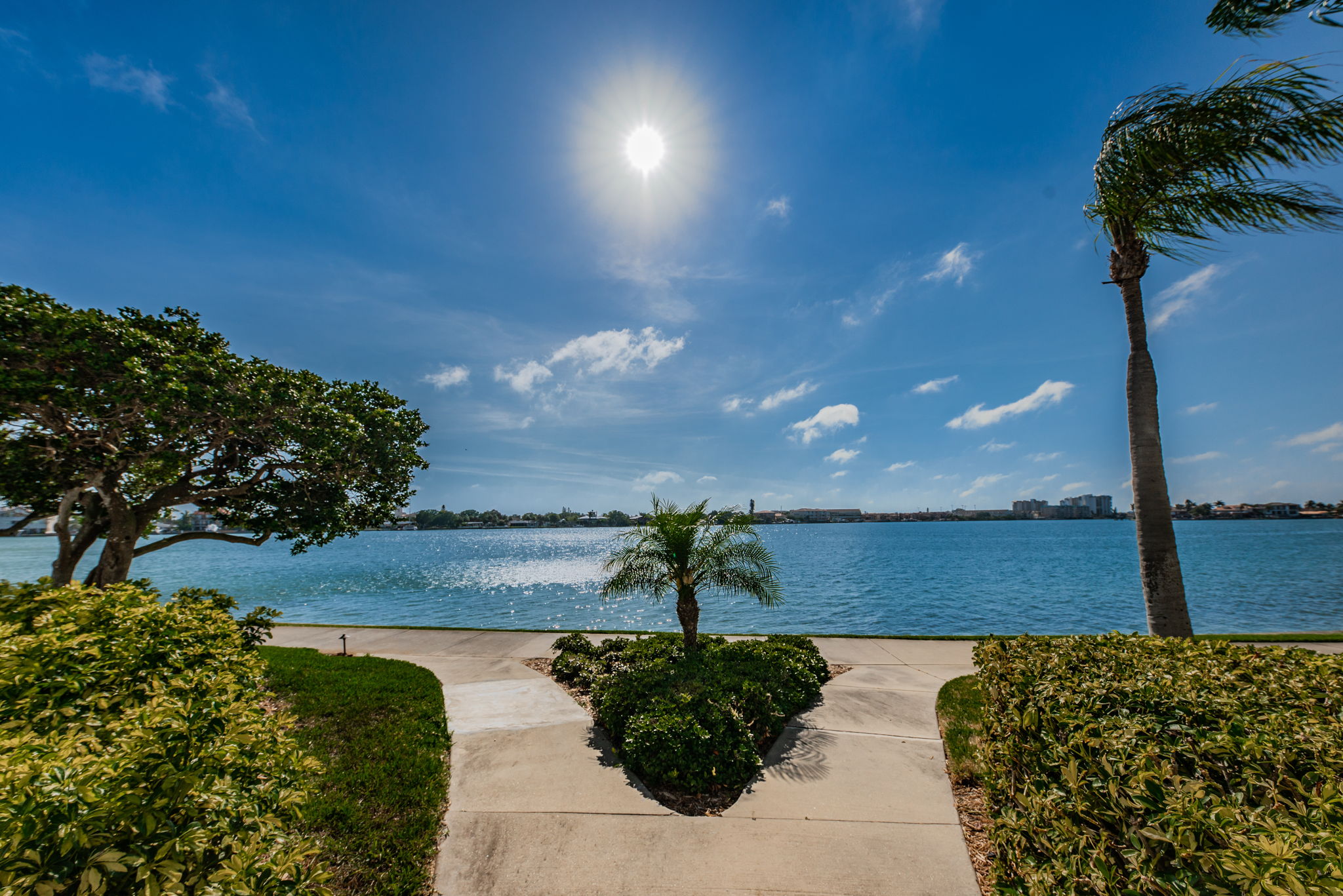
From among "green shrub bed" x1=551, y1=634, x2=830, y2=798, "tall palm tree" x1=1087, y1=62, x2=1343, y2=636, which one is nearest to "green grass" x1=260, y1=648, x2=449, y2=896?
"green shrub bed" x1=551, y1=634, x2=830, y2=798

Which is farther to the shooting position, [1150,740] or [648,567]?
[648,567]

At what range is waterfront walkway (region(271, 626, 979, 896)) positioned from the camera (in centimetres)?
438

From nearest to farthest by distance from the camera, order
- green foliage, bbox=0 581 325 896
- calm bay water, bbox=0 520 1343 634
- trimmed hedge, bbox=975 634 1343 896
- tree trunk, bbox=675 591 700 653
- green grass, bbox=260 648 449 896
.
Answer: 1. green foliage, bbox=0 581 325 896
2. trimmed hedge, bbox=975 634 1343 896
3. green grass, bbox=260 648 449 896
4. tree trunk, bbox=675 591 700 653
5. calm bay water, bbox=0 520 1343 634

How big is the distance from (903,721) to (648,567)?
5905 millimetres

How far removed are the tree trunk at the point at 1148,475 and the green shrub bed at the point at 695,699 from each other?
5.67 m

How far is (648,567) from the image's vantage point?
11695 millimetres

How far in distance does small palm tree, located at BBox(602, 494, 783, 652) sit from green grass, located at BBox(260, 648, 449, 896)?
460cm

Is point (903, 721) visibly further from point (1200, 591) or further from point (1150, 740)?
point (1200, 591)

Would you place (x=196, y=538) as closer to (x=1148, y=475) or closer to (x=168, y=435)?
(x=168, y=435)

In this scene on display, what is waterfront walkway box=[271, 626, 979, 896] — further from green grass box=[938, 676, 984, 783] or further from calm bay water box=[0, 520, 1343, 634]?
calm bay water box=[0, 520, 1343, 634]

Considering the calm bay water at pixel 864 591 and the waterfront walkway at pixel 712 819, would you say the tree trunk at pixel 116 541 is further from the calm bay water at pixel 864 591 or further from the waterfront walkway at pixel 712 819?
the calm bay water at pixel 864 591

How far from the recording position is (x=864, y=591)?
1320 inches

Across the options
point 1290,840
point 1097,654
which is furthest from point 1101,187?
point 1290,840

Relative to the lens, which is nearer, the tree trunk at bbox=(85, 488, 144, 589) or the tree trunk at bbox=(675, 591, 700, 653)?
the tree trunk at bbox=(85, 488, 144, 589)
